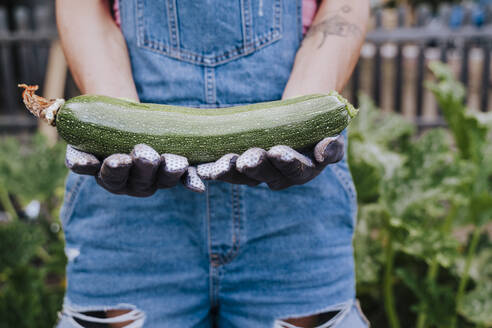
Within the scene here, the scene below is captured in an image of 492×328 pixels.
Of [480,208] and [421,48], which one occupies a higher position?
[421,48]

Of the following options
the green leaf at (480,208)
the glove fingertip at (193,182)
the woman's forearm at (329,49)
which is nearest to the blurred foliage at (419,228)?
the green leaf at (480,208)

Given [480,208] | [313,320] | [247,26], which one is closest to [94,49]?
[247,26]

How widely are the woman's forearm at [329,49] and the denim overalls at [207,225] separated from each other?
0.06 meters

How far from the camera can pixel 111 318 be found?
3.60 feet

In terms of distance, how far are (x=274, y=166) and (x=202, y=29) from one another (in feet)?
1.37

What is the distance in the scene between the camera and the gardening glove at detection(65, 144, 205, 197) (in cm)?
85

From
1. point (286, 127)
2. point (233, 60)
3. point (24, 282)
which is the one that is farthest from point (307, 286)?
point (24, 282)

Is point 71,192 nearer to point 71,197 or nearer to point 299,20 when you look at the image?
point 71,197

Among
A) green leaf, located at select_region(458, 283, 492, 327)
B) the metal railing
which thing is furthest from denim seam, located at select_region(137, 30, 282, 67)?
the metal railing

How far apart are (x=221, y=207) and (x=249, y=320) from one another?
0.29 meters

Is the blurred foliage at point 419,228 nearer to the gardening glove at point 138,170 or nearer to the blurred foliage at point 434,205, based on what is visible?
the blurred foliage at point 434,205

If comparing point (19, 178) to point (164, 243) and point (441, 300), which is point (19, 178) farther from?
point (441, 300)

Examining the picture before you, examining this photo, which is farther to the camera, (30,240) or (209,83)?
(30,240)

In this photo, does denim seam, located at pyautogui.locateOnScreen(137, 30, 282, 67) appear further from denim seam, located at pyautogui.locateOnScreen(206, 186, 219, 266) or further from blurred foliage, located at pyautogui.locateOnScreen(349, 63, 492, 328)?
blurred foliage, located at pyautogui.locateOnScreen(349, 63, 492, 328)
